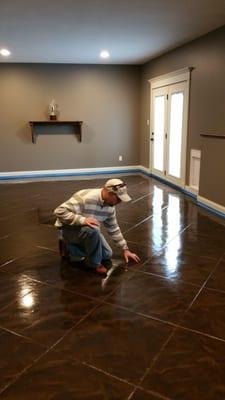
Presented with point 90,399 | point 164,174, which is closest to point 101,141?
point 164,174

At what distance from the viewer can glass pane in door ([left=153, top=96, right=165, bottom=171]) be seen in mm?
6898

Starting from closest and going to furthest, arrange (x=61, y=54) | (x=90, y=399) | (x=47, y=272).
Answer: (x=90, y=399), (x=47, y=272), (x=61, y=54)

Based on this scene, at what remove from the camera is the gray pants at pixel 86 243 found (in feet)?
8.90

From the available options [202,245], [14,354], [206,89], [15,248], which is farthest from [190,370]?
[206,89]

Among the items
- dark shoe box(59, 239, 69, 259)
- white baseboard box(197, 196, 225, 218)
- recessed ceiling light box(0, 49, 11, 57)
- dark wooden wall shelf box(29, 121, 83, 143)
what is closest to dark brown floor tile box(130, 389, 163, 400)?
dark shoe box(59, 239, 69, 259)

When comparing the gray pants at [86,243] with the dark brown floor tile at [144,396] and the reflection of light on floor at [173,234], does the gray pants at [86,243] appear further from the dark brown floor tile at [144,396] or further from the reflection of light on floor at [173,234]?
the dark brown floor tile at [144,396]

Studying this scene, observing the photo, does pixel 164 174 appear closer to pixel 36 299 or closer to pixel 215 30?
pixel 215 30

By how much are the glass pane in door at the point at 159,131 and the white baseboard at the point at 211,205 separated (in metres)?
2.13

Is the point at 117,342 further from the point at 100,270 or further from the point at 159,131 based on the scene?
Result: the point at 159,131

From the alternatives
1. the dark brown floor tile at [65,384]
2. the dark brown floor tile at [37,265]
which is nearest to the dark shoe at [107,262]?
the dark brown floor tile at [37,265]

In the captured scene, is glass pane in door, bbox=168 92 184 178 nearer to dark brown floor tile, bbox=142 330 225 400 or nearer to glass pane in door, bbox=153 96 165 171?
glass pane in door, bbox=153 96 165 171

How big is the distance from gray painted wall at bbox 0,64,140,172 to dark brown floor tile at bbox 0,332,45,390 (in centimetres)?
603

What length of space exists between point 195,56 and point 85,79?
3083 mm

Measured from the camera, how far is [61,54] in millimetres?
6340
